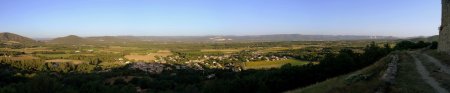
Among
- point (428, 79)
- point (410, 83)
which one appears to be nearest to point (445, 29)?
point (428, 79)

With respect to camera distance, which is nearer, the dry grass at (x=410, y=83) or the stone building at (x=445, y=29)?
the dry grass at (x=410, y=83)

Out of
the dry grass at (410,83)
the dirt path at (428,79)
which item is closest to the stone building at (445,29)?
the dirt path at (428,79)

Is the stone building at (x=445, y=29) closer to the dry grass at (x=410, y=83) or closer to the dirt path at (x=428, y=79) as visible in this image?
the dirt path at (x=428, y=79)

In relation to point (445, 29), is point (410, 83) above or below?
below

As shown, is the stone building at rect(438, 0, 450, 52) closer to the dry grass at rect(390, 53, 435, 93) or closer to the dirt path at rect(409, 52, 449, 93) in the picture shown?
the dirt path at rect(409, 52, 449, 93)

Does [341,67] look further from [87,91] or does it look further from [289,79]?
[87,91]

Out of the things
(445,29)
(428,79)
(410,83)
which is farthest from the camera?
(445,29)

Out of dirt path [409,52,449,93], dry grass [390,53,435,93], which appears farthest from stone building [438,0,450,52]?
dry grass [390,53,435,93]

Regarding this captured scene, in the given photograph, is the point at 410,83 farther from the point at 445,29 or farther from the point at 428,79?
the point at 445,29
